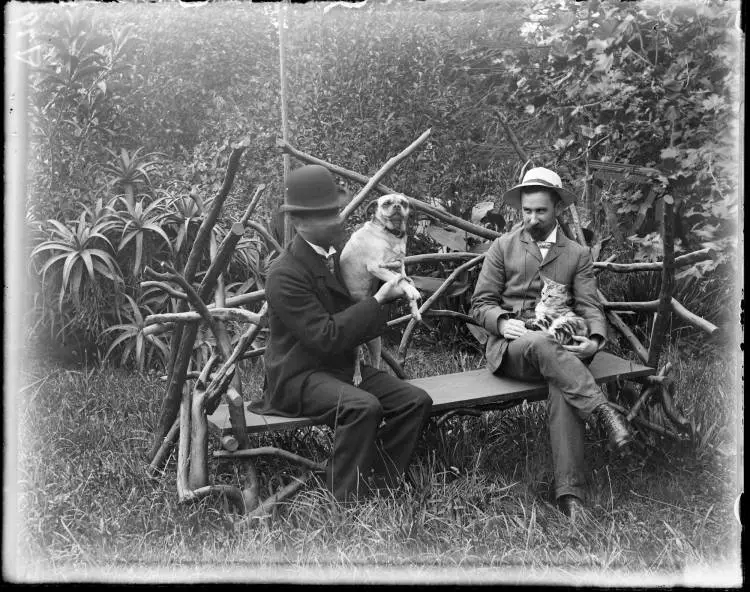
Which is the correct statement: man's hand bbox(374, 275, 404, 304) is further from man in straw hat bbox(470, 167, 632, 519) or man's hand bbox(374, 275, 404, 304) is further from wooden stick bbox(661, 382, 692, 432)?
wooden stick bbox(661, 382, 692, 432)

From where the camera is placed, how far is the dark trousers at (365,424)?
3.73 meters

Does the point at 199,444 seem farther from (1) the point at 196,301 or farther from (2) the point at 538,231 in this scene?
(2) the point at 538,231

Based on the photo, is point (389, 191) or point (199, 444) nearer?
point (199, 444)

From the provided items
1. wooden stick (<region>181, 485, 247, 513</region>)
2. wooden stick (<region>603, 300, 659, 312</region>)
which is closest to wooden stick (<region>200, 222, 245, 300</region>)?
wooden stick (<region>181, 485, 247, 513</region>)

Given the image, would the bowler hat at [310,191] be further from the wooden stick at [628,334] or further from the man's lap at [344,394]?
the wooden stick at [628,334]

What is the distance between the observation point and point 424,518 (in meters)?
3.69

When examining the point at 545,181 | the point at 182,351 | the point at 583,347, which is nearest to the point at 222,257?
the point at 182,351

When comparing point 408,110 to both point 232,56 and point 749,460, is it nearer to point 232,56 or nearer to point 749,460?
point 232,56

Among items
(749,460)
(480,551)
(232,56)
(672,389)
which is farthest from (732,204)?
(232,56)

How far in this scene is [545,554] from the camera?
3.54m

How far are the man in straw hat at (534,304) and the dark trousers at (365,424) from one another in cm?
65

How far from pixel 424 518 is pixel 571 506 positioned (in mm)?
733

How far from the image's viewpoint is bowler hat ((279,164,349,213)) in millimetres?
3703

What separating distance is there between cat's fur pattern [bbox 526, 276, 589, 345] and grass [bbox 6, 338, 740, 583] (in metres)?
0.69
